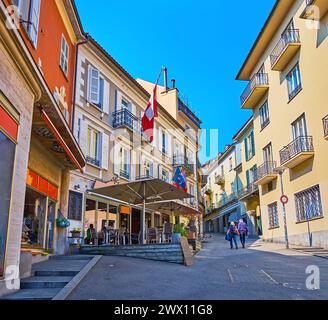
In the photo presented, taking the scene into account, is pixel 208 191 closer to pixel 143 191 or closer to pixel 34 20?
pixel 143 191

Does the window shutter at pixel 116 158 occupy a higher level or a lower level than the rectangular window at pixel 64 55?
lower

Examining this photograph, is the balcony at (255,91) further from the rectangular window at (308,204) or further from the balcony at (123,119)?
the balcony at (123,119)

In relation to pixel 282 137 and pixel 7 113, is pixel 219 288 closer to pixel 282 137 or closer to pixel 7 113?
pixel 7 113

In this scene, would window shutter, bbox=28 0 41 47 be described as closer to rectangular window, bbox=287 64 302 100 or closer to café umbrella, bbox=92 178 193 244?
café umbrella, bbox=92 178 193 244

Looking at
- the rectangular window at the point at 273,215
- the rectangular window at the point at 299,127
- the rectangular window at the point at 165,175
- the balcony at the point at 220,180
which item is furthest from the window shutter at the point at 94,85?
the balcony at the point at 220,180

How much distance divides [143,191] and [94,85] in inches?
324

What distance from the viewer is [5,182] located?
23.7ft

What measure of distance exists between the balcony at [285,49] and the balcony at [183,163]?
14.0m

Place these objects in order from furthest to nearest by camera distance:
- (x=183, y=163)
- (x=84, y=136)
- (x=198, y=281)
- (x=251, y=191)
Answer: (x=183, y=163)
(x=251, y=191)
(x=84, y=136)
(x=198, y=281)

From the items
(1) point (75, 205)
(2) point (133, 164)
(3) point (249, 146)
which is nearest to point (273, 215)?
(2) point (133, 164)

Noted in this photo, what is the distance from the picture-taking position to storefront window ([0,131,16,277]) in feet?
23.0

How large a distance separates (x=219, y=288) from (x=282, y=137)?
1629 cm

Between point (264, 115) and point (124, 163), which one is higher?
point (264, 115)

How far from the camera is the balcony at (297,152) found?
18.7 meters
